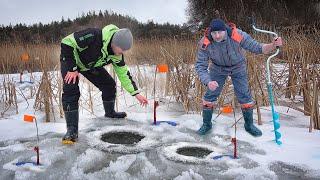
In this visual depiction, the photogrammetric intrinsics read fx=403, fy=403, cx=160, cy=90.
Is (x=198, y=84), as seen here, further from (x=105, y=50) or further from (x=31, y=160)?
(x=31, y=160)

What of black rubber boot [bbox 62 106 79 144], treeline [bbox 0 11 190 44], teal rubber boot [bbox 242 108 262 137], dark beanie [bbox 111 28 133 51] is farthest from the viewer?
treeline [bbox 0 11 190 44]

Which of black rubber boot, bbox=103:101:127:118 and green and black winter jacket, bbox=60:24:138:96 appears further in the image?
black rubber boot, bbox=103:101:127:118

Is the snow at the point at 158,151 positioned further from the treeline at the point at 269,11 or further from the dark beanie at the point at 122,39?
the treeline at the point at 269,11

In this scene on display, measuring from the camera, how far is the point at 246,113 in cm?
434

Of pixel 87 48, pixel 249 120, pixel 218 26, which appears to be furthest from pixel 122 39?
pixel 249 120

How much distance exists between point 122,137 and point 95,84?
85cm

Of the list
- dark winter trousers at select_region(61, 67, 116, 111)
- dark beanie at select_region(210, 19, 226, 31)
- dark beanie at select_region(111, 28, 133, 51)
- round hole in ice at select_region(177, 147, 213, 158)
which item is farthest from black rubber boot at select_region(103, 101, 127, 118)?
dark beanie at select_region(210, 19, 226, 31)

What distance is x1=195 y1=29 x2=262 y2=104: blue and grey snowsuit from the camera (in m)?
4.11

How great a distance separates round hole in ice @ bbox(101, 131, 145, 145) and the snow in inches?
2.5

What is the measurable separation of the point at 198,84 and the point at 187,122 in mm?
897

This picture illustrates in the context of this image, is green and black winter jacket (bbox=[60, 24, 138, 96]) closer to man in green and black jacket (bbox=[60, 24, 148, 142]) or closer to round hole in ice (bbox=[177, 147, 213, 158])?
man in green and black jacket (bbox=[60, 24, 148, 142])

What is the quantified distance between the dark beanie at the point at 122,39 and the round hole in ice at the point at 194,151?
1135 millimetres

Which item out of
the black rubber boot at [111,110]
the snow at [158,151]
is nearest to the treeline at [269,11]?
the black rubber boot at [111,110]

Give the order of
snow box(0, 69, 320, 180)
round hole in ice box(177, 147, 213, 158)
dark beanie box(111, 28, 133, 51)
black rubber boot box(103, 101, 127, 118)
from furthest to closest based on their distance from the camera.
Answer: black rubber boot box(103, 101, 127, 118)
dark beanie box(111, 28, 133, 51)
round hole in ice box(177, 147, 213, 158)
snow box(0, 69, 320, 180)
